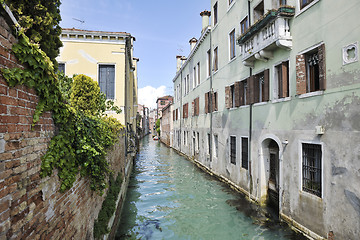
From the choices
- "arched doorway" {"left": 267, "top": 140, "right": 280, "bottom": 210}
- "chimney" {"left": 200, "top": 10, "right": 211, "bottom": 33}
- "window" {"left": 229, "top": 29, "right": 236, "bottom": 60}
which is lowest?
"arched doorway" {"left": 267, "top": 140, "right": 280, "bottom": 210}

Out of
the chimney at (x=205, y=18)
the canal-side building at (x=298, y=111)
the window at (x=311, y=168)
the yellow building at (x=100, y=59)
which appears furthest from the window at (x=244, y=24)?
the yellow building at (x=100, y=59)

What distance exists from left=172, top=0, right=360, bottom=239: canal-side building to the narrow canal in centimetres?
62

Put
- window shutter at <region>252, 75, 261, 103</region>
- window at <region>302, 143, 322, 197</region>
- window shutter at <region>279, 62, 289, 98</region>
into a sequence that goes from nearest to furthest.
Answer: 1. window at <region>302, 143, 322, 197</region>
2. window shutter at <region>279, 62, 289, 98</region>
3. window shutter at <region>252, 75, 261, 103</region>

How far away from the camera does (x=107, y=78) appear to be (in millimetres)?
13633

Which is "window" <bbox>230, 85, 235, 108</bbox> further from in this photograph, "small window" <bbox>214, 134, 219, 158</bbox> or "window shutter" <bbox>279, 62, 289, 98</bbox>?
"window shutter" <bbox>279, 62, 289, 98</bbox>

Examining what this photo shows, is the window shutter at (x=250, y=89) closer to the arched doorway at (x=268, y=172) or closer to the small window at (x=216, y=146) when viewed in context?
the arched doorway at (x=268, y=172)

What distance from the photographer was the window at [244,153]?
8.96 m

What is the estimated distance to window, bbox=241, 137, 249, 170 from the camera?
353 inches

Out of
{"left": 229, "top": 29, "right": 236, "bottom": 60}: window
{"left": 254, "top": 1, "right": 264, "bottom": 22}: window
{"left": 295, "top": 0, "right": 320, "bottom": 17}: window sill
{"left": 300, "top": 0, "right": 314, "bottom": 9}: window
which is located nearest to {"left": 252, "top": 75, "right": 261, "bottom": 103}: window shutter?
{"left": 254, "top": 1, "right": 264, "bottom": 22}: window

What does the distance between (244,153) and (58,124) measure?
25.1 ft

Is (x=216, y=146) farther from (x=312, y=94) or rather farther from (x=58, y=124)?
Result: (x=58, y=124)

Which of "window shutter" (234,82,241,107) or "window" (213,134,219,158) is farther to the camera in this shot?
"window" (213,134,219,158)

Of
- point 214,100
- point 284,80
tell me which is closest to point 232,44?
point 214,100

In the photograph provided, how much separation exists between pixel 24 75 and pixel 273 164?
295 inches
